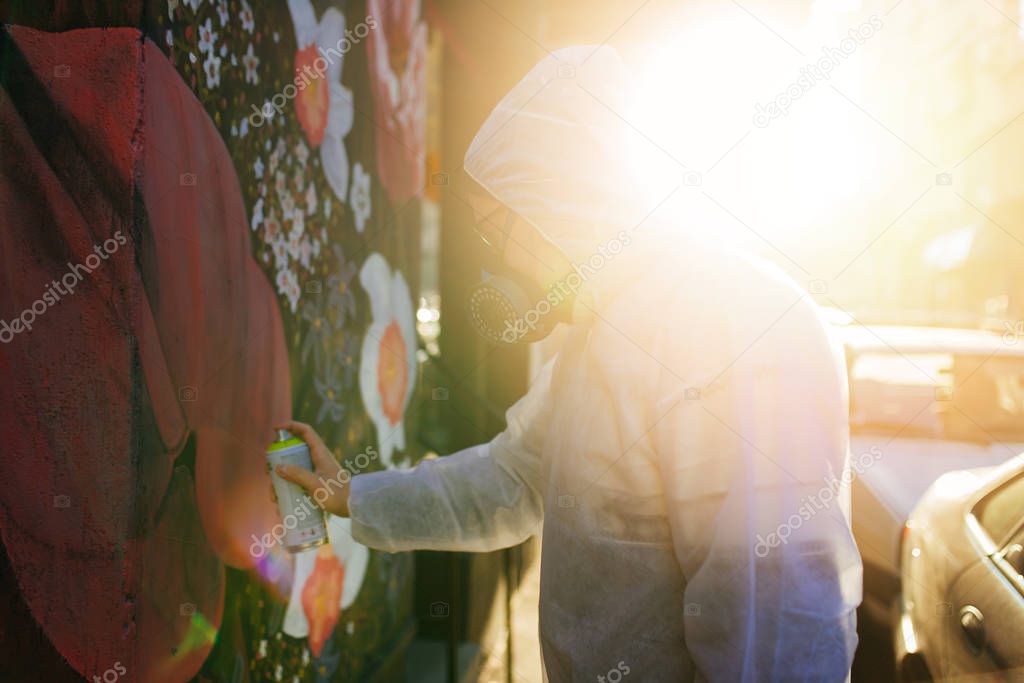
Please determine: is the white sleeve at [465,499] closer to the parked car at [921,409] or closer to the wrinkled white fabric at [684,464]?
the wrinkled white fabric at [684,464]

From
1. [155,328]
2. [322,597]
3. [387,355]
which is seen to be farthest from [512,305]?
[387,355]

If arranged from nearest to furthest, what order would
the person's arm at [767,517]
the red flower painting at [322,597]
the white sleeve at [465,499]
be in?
the person's arm at [767,517] < the white sleeve at [465,499] < the red flower painting at [322,597]

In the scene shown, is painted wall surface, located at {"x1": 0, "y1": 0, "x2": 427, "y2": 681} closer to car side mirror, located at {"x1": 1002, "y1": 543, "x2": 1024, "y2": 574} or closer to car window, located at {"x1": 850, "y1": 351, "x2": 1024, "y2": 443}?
car side mirror, located at {"x1": 1002, "y1": 543, "x2": 1024, "y2": 574}

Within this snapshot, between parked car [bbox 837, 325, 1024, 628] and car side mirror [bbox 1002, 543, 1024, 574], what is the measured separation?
1.20 meters

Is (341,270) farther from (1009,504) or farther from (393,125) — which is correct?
(1009,504)

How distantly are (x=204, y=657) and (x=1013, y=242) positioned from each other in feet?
69.4

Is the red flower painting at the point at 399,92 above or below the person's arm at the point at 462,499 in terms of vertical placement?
above

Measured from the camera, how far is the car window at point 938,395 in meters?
4.91

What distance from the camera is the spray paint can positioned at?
200 cm

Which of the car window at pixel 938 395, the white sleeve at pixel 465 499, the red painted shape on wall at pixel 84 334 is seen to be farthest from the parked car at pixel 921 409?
the red painted shape on wall at pixel 84 334

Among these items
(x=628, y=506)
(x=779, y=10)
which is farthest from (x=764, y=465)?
(x=779, y=10)

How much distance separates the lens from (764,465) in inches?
57.2

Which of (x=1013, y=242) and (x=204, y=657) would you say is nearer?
(x=204, y=657)

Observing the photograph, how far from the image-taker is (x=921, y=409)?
495cm
